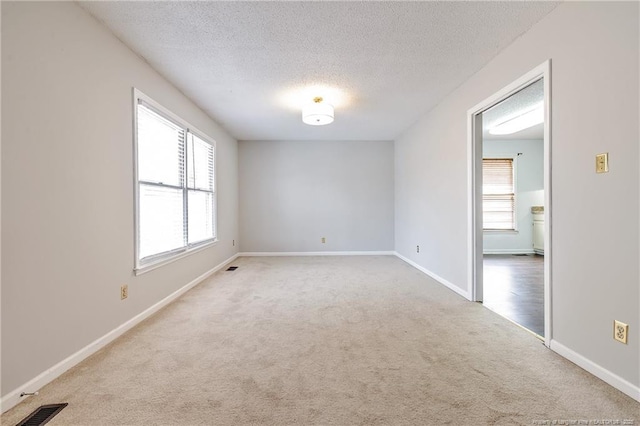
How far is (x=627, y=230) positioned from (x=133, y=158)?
3.57m

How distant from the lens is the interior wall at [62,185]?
1.51m

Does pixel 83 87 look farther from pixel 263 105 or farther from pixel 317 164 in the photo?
pixel 317 164

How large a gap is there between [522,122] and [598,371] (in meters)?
4.43

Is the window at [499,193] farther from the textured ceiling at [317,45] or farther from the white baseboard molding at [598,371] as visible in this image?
the white baseboard molding at [598,371]

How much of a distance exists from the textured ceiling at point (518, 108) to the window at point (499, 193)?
700mm

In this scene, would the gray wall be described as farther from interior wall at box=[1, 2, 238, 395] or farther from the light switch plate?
the light switch plate

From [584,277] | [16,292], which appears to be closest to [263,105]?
[16,292]

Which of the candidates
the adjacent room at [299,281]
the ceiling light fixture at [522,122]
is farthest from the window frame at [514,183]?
the adjacent room at [299,281]

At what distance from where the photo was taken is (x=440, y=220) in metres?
3.92

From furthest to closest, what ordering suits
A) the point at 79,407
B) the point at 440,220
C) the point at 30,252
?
the point at 440,220 → the point at 30,252 → the point at 79,407

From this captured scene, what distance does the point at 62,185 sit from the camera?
1808 millimetres

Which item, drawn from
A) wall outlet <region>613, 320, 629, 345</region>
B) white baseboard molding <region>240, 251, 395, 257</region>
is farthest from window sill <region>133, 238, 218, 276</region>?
wall outlet <region>613, 320, 629, 345</region>

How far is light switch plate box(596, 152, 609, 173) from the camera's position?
1.66 meters

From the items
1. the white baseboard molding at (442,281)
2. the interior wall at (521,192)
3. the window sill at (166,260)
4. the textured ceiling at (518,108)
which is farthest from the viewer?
the interior wall at (521,192)
